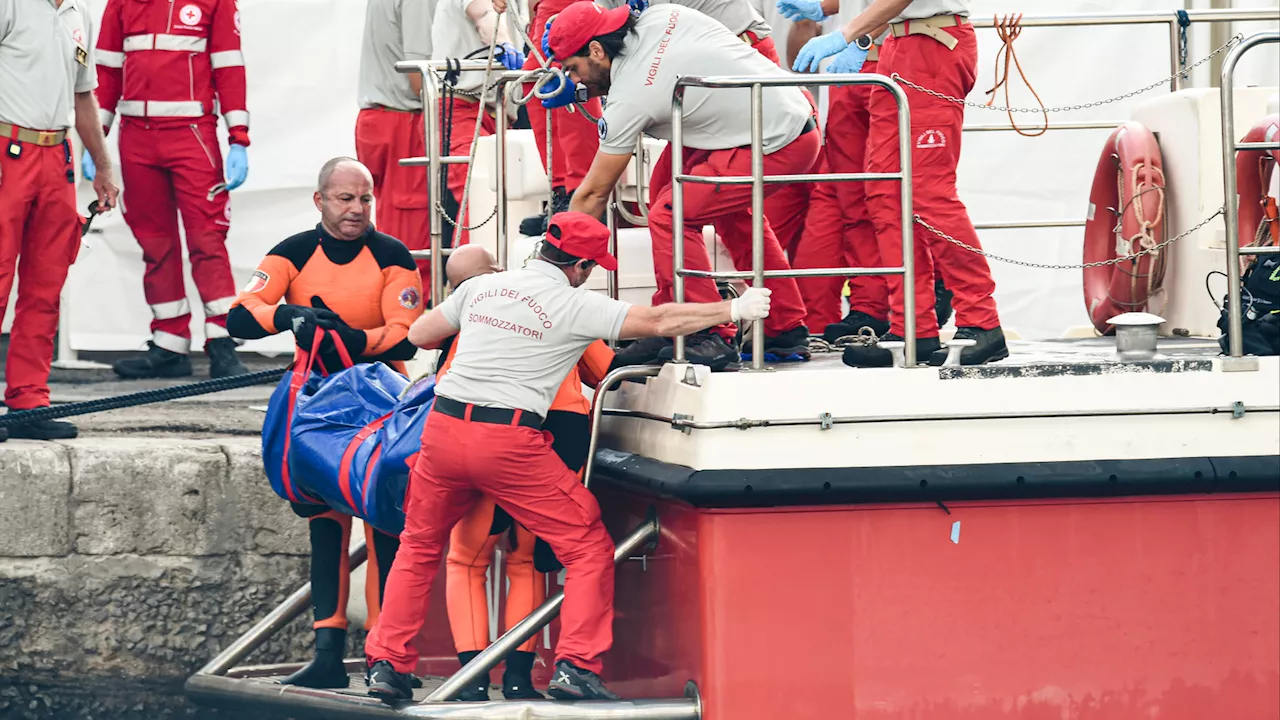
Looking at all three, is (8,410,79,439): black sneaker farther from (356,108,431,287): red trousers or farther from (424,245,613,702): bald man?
(424,245,613,702): bald man

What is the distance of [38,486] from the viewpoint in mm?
6395

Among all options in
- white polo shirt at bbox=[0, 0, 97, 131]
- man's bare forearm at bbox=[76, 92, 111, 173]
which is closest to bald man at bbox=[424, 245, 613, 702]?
white polo shirt at bbox=[0, 0, 97, 131]

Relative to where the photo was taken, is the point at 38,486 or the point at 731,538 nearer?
the point at 731,538

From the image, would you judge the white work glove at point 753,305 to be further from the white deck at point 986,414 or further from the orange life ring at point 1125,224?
the orange life ring at point 1125,224

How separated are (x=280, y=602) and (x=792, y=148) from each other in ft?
8.66

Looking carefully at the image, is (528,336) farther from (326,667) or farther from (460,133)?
(460,133)

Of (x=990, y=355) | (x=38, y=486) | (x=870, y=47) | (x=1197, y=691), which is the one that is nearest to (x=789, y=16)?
(x=870, y=47)

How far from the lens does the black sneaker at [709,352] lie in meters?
5.00

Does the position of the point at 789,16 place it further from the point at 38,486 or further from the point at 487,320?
the point at 38,486

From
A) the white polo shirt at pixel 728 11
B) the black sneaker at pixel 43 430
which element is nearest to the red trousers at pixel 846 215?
the white polo shirt at pixel 728 11

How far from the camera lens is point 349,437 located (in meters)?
5.60

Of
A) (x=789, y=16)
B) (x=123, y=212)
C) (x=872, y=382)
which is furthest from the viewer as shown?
(x=123, y=212)

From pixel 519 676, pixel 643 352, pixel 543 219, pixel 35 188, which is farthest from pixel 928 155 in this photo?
pixel 35 188

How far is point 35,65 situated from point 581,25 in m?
2.59
